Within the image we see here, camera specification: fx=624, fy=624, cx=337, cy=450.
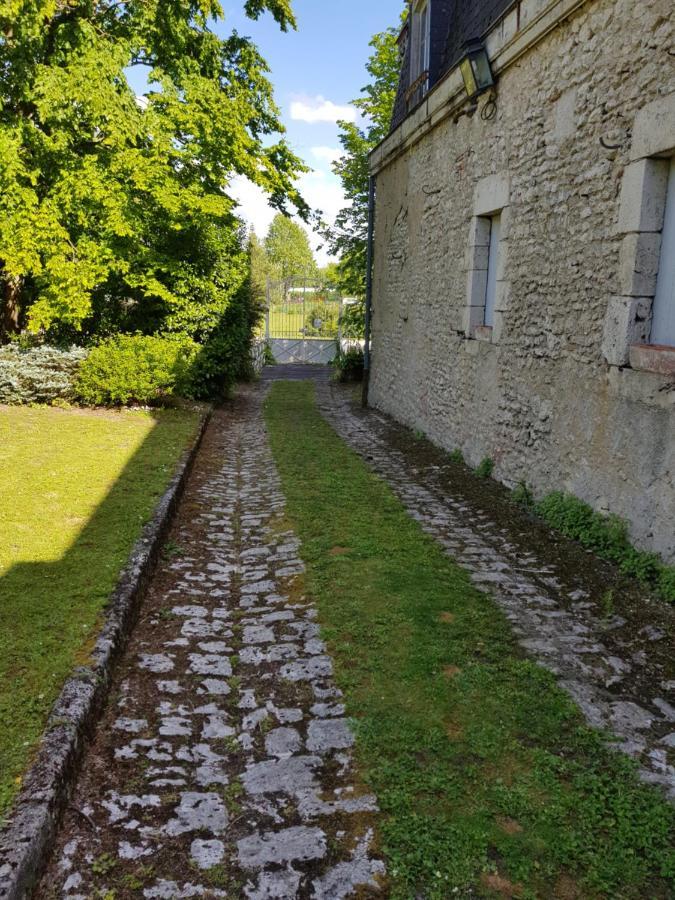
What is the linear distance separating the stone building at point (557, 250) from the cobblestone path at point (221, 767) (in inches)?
107

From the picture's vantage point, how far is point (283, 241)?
195 ft

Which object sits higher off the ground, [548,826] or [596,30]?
[596,30]

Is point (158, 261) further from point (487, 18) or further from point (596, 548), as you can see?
point (596, 548)

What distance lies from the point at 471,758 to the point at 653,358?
308cm

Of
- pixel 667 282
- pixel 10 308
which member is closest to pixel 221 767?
pixel 667 282

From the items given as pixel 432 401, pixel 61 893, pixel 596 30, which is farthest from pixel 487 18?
pixel 61 893

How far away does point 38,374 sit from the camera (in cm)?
1071

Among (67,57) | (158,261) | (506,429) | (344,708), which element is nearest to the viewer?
(344,708)

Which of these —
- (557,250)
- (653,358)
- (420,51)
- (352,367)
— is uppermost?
(420,51)

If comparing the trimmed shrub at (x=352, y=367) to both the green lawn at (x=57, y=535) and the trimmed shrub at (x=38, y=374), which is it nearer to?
the trimmed shrub at (x=38, y=374)

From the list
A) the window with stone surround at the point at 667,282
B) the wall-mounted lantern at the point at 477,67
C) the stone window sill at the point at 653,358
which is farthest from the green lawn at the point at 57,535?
the wall-mounted lantern at the point at 477,67

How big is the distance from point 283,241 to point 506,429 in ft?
185

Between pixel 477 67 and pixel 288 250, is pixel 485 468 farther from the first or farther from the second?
pixel 288 250

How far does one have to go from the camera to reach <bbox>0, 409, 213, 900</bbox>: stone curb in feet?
6.54
